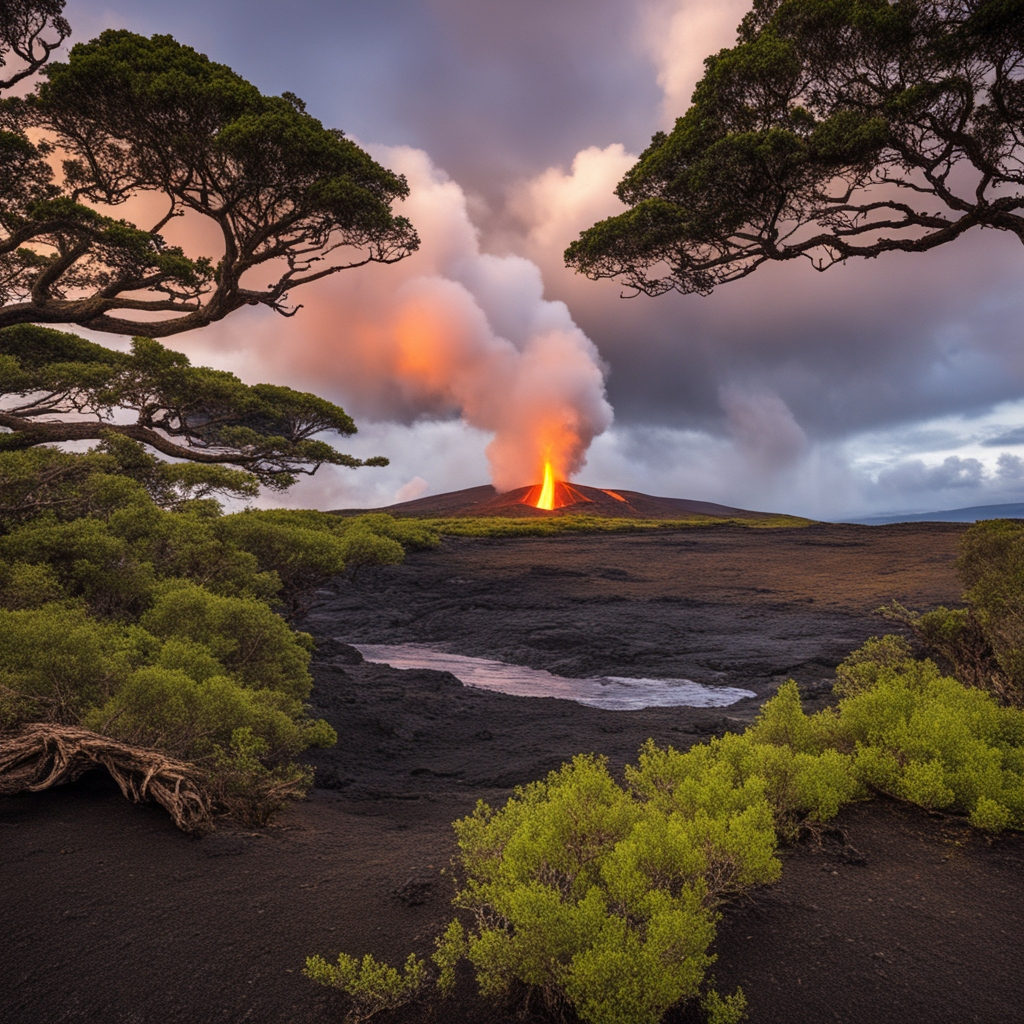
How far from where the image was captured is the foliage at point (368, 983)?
2.23 m

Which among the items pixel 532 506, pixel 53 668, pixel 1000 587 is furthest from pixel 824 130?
pixel 532 506

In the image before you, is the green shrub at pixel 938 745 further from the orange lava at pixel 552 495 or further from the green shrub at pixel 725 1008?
the orange lava at pixel 552 495

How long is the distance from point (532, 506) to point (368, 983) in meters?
78.2

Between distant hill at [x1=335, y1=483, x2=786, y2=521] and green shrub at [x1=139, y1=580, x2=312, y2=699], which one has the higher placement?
distant hill at [x1=335, y1=483, x2=786, y2=521]

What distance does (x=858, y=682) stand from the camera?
6.80 meters

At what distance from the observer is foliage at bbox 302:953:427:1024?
2232 millimetres

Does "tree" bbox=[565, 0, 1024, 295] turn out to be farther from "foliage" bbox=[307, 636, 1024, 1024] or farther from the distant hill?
the distant hill

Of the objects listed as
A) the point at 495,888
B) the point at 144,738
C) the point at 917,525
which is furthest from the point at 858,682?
the point at 917,525

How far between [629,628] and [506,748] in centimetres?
1011

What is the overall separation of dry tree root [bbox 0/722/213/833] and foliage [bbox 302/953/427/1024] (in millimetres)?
1867

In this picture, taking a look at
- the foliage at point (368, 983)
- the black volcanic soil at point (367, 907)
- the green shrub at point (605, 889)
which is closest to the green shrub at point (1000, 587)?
the black volcanic soil at point (367, 907)

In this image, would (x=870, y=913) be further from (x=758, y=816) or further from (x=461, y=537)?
(x=461, y=537)

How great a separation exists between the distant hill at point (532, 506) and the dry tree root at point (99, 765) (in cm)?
6546

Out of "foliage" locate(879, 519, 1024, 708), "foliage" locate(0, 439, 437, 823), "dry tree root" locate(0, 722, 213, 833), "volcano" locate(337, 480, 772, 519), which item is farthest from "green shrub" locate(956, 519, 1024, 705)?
"volcano" locate(337, 480, 772, 519)
